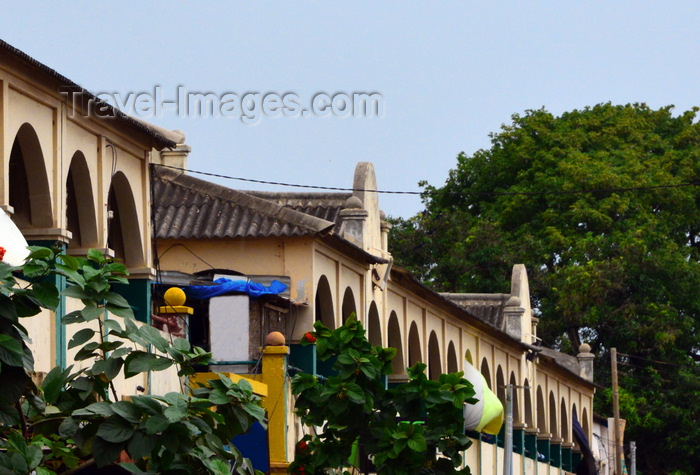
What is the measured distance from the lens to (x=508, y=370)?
35250mm

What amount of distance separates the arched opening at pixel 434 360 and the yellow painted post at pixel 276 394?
1181 cm

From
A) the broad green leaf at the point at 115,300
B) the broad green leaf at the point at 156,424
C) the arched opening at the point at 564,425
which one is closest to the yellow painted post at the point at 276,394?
the broad green leaf at the point at 115,300

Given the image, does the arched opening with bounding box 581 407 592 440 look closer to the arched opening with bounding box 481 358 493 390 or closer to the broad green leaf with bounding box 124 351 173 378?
the arched opening with bounding box 481 358 493 390

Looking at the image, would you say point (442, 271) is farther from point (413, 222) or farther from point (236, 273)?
point (236, 273)

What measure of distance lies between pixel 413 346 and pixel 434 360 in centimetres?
179

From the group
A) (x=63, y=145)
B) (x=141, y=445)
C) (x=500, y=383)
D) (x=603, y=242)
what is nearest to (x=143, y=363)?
Answer: (x=141, y=445)

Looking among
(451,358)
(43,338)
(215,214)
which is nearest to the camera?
(43,338)

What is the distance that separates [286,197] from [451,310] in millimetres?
7227

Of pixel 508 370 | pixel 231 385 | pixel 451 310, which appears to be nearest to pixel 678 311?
pixel 508 370

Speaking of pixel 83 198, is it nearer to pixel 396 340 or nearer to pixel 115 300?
pixel 115 300

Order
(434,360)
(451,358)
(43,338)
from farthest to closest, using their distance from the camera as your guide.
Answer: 1. (451,358)
2. (434,360)
3. (43,338)

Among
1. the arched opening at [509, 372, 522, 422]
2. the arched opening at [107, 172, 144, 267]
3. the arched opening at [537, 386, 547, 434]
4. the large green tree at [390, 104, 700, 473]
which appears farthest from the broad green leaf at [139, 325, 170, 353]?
the large green tree at [390, 104, 700, 473]

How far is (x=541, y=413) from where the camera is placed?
40.0m

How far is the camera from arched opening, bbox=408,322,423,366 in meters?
28.1
